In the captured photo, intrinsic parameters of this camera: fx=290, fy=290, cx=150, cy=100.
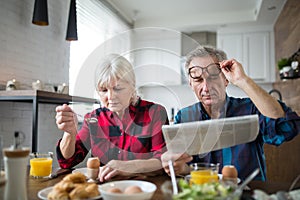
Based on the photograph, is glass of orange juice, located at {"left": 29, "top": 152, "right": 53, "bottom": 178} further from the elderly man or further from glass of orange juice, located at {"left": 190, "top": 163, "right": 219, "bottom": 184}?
glass of orange juice, located at {"left": 190, "top": 163, "right": 219, "bottom": 184}

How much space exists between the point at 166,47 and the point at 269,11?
3352mm

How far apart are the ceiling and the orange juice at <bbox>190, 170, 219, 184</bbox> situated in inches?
132

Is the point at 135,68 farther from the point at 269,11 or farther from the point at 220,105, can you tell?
the point at 269,11

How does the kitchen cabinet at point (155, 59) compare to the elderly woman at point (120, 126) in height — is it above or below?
above

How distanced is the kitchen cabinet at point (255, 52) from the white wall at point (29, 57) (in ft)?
8.57

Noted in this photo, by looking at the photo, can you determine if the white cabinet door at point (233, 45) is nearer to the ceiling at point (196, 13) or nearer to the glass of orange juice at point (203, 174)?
the ceiling at point (196, 13)

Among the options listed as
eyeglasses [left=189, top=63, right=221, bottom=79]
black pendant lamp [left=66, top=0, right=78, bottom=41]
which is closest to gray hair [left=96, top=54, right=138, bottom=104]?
eyeglasses [left=189, top=63, right=221, bottom=79]

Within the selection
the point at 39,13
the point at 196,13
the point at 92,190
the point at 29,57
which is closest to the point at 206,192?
the point at 92,190

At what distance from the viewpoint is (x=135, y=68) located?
101cm

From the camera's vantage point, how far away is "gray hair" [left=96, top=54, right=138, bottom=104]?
101cm

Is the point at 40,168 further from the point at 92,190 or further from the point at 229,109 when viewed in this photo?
the point at 229,109

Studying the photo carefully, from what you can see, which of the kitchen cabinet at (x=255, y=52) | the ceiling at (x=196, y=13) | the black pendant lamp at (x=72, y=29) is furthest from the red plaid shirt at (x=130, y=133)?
the kitchen cabinet at (x=255, y=52)

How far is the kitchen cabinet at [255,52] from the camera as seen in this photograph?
4.38 m

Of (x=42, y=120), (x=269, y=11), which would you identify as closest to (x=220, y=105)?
(x=42, y=120)
